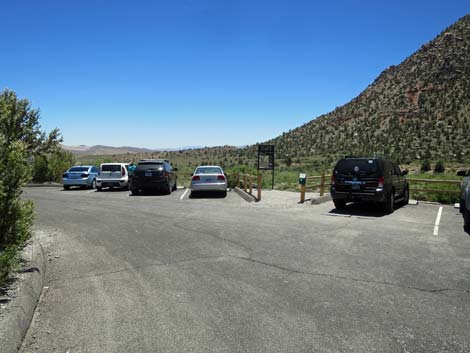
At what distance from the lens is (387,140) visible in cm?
4856

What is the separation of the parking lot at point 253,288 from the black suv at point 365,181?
2.45m

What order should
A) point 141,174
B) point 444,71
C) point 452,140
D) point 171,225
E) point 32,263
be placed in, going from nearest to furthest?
point 32,263, point 171,225, point 141,174, point 452,140, point 444,71

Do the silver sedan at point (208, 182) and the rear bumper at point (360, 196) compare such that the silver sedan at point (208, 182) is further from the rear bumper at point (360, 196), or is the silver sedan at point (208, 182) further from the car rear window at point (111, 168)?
the car rear window at point (111, 168)

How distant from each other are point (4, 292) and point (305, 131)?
62516mm

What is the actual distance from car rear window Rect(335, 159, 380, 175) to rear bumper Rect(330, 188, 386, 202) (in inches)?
26.7

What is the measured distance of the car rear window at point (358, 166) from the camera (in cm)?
1413

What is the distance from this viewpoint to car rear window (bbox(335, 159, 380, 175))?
46.4 ft

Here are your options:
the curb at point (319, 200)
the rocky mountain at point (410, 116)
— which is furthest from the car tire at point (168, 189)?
the rocky mountain at point (410, 116)

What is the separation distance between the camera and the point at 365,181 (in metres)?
14.2

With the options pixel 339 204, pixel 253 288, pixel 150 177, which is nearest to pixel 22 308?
pixel 253 288

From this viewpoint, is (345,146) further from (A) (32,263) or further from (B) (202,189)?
(A) (32,263)

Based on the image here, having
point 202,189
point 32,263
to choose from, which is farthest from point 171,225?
point 202,189

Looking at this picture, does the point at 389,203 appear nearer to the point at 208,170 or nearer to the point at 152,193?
the point at 208,170

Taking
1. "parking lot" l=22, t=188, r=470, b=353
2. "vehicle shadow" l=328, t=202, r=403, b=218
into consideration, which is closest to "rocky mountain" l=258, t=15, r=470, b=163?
"vehicle shadow" l=328, t=202, r=403, b=218
